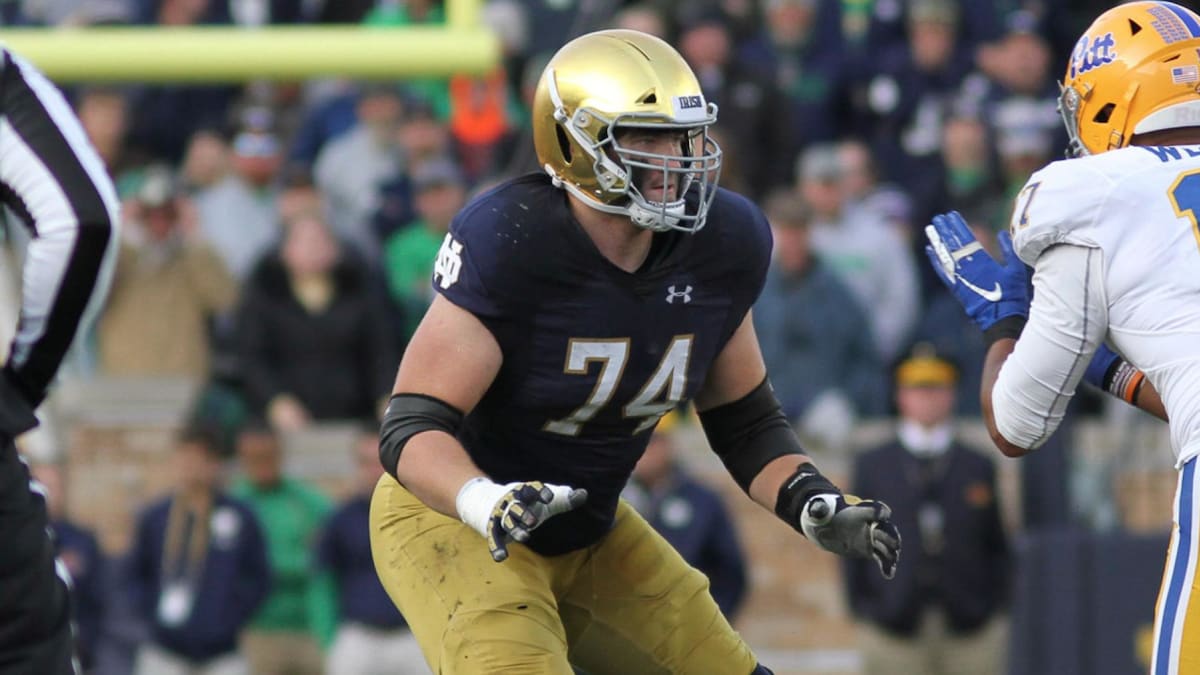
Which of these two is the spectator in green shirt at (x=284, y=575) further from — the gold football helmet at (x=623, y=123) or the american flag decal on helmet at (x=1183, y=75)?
the american flag decal on helmet at (x=1183, y=75)

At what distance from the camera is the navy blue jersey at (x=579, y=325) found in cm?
473

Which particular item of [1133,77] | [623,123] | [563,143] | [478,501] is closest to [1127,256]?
[1133,77]

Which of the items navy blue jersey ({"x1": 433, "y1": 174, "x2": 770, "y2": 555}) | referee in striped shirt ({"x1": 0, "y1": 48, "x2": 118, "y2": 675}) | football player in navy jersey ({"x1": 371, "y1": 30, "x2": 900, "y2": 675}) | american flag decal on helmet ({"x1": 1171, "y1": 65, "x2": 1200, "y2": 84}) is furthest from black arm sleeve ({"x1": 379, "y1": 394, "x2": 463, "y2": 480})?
american flag decal on helmet ({"x1": 1171, "y1": 65, "x2": 1200, "y2": 84})

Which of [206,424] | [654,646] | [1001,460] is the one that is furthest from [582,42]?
[1001,460]

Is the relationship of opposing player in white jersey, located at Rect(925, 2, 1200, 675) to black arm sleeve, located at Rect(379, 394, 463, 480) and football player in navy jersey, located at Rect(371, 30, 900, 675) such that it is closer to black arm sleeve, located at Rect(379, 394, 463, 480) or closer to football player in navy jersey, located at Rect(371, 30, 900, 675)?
football player in navy jersey, located at Rect(371, 30, 900, 675)

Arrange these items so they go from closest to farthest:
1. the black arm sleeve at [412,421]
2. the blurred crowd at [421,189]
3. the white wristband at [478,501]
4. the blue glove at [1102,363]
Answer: the white wristband at [478,501] → the black arm sleeve at [412,421] → the blue glove at [1102,363] → the blurred crowd at [421,189]

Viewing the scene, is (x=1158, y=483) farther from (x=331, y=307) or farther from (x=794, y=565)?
(x=331, y=307)

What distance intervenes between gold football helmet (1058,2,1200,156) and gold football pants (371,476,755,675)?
1369 millimetres

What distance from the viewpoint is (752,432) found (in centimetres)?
523

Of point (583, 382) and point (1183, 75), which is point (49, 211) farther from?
point (1183, 75)

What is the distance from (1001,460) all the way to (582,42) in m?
5.77

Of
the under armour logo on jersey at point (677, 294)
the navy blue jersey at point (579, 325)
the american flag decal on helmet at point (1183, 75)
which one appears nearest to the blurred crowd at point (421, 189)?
the navy blue jersey at point (579, 325)

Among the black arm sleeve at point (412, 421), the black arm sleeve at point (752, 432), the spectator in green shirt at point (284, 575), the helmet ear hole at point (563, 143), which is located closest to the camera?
the black arm sleeve at point (412, 421)

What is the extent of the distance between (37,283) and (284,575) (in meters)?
5.46
